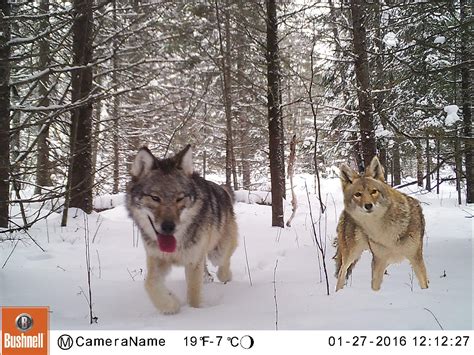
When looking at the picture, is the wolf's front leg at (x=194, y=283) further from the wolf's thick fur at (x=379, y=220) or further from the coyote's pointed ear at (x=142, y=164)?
the wolf's thick fur at (x=379, y=220)

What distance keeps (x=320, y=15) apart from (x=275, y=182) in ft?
13.2

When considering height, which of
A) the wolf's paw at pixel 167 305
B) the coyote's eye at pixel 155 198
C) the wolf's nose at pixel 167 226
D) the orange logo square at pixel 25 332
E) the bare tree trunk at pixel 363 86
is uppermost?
the bare tree trunk at pixel 363 86

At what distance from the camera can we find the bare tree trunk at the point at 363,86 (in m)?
4.15

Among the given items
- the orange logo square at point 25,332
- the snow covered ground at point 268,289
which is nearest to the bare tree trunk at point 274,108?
the snow covered ground at point 268,289

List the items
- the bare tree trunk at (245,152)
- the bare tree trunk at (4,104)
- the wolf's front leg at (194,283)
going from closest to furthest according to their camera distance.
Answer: the wolf's front leg at (194,283)
the bare tree trunk at (4,104)
the bare tree trunk at (245,152)

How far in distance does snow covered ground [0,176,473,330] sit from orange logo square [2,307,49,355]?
0.40m

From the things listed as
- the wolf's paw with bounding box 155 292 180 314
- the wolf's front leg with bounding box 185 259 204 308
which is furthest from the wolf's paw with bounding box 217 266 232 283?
the wolf's paw with bounding box 155 292 180 314

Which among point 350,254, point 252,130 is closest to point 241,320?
point 350,254

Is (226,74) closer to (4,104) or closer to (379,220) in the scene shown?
(4,104)

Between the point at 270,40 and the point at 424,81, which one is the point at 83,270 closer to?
the point at 424,81

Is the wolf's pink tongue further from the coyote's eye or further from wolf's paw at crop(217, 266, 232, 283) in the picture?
wolf's paw at crop(217, 266, 232, 283)

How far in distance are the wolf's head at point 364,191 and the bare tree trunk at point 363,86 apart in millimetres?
1866

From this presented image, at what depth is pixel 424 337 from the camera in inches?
92.3

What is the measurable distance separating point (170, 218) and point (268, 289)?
152 cm
